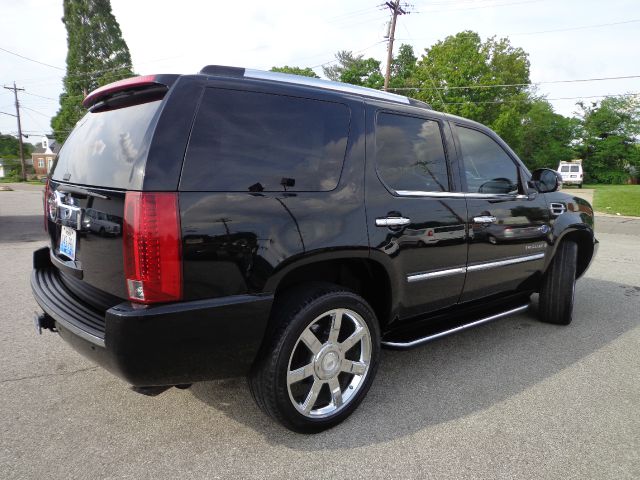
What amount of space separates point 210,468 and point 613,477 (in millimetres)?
1902

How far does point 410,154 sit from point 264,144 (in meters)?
1.11

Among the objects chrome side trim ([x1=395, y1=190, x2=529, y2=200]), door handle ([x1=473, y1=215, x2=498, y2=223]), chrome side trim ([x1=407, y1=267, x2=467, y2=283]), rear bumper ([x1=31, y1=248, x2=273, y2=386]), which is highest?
chrome side trim ([x1=395, y1=190, x2=529, y2=200])

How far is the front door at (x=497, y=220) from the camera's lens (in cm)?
326

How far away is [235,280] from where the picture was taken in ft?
6.81

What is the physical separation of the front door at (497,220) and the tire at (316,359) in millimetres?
1095

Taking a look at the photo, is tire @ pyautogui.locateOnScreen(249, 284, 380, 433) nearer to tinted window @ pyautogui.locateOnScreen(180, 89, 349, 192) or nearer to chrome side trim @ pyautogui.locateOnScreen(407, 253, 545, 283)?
chrome side trim @ pyautogui.locateOnScreen(407, 253, 545, 283)

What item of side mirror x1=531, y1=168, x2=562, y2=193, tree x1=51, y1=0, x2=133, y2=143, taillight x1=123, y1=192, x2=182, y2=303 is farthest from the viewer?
tree x1=51, y1=0, x2=133, y2=143

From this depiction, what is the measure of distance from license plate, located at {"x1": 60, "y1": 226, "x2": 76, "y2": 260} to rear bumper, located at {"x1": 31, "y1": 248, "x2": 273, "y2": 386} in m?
0.33

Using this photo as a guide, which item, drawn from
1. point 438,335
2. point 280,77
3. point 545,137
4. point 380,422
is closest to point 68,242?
point 280,77

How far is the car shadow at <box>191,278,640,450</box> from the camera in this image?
8.20ft

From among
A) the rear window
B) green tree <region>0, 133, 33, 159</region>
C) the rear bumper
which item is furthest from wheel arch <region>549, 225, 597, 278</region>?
green tree <region>0, 133, 33, 159</region>

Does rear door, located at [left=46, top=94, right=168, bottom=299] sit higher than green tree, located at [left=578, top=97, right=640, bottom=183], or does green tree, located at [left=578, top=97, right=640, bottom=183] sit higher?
green tree, located at [left=578, top=97, right=640, bottom=183]

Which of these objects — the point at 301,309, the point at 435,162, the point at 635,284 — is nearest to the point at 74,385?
the point at 301,309

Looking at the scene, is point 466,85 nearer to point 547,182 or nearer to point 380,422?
point 547,182
